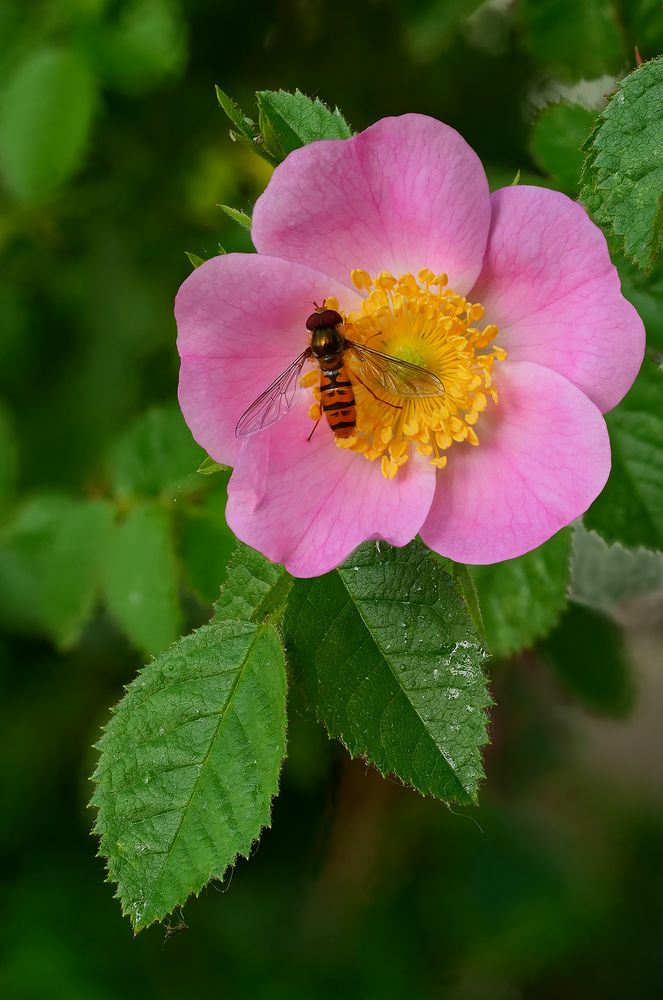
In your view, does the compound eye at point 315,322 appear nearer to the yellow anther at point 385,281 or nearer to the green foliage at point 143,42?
the yellow anther at point 385,281

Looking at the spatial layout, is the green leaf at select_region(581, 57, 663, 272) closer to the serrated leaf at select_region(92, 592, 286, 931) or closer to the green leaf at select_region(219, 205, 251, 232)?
the green leaf at select_region(219, 205, 251, 232)

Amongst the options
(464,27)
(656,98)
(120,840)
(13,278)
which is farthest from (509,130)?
(120,840)

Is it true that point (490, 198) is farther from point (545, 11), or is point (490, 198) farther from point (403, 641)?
point (545, 11)

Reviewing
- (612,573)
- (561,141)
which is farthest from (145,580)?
(612,573)

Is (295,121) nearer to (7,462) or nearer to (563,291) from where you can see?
(563,291)

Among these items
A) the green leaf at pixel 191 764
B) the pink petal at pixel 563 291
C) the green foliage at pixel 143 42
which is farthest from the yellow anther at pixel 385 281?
the green foliage at pixel 143 42
